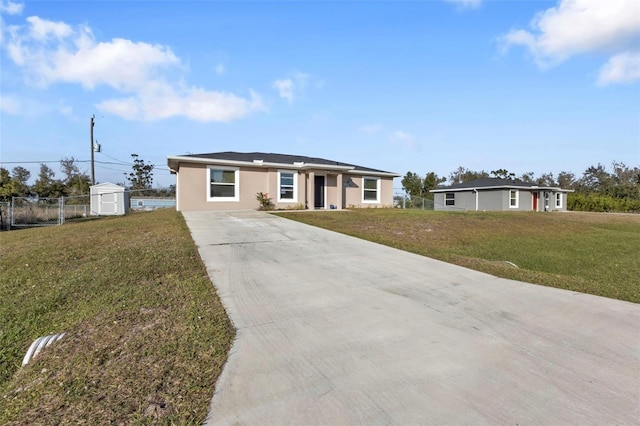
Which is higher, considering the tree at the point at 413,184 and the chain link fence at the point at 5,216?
the tree at the point at 413,184

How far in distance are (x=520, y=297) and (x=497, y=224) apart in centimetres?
1099

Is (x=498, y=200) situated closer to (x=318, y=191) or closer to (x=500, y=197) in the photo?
(x=500, y=197)

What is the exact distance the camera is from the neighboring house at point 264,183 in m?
15.9

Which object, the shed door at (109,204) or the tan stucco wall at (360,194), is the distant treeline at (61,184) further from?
the tan stucco wall at (360,194)

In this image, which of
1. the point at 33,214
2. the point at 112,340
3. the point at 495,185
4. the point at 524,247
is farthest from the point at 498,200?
the point at 33,214

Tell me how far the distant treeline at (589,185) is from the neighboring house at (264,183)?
19277mm

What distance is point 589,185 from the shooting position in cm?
5300

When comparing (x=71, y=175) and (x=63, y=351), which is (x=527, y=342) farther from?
(x=71, y=175)

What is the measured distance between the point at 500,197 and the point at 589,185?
A: 36910 millimetres

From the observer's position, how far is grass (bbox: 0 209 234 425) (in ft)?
7.60

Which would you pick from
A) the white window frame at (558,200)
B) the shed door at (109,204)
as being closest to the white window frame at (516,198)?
the white window frame at (558,200)

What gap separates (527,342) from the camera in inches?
127

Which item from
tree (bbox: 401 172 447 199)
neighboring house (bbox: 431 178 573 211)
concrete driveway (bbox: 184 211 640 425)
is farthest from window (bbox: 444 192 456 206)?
concrete driveway (bbox: 184 211 640 425)

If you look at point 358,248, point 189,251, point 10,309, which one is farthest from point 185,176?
point 10,309
